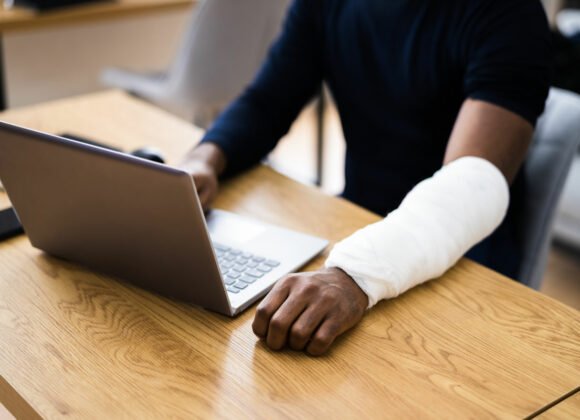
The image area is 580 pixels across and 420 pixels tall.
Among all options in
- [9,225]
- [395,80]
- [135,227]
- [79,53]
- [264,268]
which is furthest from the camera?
[79,53]

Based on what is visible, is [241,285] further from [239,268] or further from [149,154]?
[149,154]

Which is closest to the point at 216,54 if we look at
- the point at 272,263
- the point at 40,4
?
the point at 40,4

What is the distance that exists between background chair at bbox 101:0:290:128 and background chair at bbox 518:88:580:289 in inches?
52.2

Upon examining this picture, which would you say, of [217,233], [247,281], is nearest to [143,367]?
[247,281]

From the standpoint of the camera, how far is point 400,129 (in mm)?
1429

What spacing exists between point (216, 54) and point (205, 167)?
1361 mm

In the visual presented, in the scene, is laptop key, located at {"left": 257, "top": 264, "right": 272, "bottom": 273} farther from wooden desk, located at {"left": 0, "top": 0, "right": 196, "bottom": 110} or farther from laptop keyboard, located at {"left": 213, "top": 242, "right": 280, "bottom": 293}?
wooden desk, located at {"left": 0, "top": 0, "right": 196, "bottom": 110}

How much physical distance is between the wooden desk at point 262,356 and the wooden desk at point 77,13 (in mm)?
1543

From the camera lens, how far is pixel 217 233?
3.64 ft

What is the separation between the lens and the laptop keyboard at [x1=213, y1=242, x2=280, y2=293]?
3.24 feet

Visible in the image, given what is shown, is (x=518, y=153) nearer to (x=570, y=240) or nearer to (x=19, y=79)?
(x=570, y=240)

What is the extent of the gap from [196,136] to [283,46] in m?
0.23

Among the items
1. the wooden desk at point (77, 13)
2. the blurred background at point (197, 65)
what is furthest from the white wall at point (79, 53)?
the wooden desk at point (77, 13)

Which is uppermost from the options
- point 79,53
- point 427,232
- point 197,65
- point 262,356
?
point 427,232
